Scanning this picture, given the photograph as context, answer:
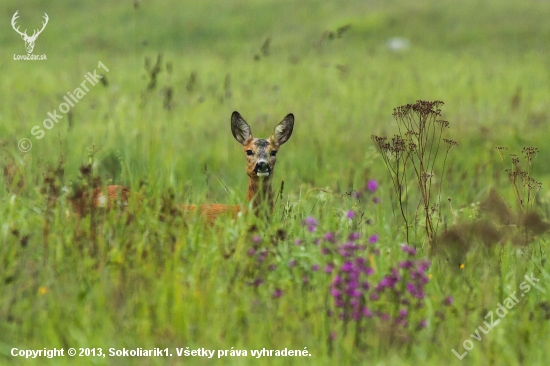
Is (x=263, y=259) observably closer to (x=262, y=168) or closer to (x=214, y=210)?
(x=214, y=210)

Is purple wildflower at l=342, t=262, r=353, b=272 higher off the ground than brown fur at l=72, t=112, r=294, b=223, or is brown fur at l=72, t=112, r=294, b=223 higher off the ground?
brown fur at l=72, t=112, r=294, b=223

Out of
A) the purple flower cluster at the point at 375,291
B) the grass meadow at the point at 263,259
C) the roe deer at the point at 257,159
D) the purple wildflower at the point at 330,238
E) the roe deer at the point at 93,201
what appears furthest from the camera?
the roe deer at the point at 257,159

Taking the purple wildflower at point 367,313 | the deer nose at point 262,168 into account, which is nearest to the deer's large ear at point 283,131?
the deer nose at point 262,168

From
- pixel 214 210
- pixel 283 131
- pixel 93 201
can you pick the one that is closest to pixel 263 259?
pixel 93 201

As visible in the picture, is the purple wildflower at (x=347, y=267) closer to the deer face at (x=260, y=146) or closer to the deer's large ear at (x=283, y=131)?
the deer face at (x=260, y=146)

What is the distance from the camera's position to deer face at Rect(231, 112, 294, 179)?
6047 mm

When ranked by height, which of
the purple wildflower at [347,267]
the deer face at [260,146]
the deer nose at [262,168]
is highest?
the deer face at [260,146]

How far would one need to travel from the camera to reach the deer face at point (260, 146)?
6.05 m

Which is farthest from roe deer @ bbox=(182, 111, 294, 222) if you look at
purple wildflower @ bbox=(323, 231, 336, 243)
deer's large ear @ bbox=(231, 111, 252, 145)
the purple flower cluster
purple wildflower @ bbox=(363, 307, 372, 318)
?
purple wildflower @ bbox=(363, 307, 372, 318)

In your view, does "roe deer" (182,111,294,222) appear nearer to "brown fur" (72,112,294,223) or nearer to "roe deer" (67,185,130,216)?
"brown fur" (72,112,294,223)

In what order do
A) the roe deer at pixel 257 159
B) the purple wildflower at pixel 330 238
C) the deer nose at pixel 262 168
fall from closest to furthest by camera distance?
1. the purple wildflower at pixel 330 238
2. the roe deer at pixel 257 159
3. the deer nose at pixel 262 168

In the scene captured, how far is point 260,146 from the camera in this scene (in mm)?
6262

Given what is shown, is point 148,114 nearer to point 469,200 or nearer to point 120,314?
point 469,200

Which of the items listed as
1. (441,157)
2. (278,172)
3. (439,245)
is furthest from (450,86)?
(439,245)
